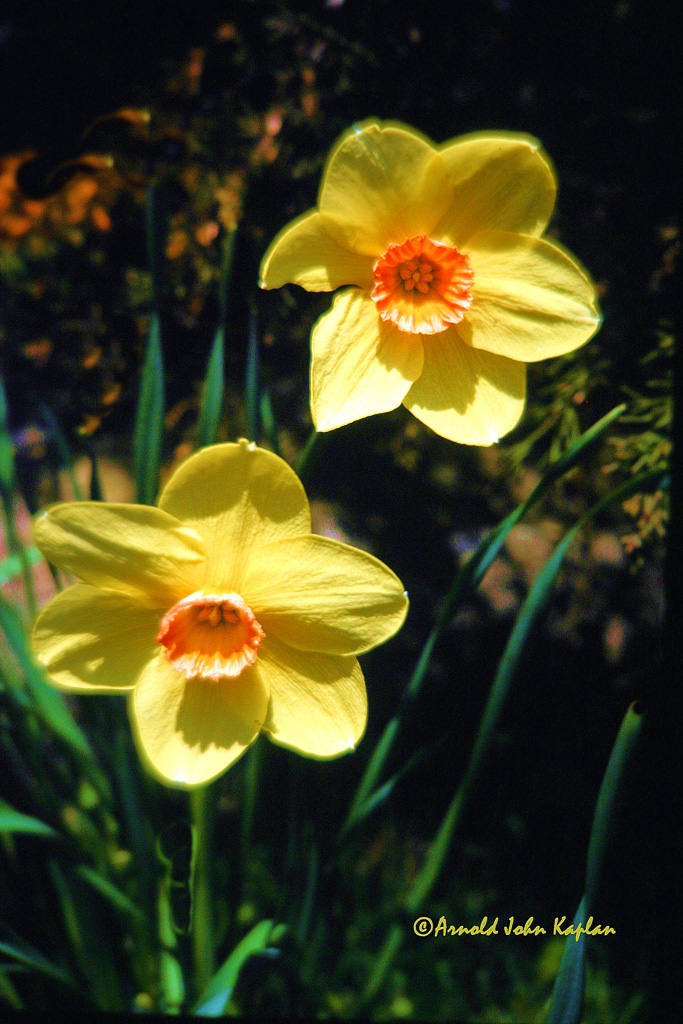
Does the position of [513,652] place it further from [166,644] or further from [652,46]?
[652,46]

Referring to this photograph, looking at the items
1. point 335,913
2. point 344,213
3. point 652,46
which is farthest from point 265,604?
point 652,46

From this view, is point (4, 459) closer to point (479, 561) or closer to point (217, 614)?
point (217, 614)

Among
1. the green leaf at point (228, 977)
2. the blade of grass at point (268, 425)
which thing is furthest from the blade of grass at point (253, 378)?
the green leaf at point (228, 977)

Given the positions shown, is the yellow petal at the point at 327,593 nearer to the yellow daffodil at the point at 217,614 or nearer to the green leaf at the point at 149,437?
the yellow daffodil at the point at 217,614

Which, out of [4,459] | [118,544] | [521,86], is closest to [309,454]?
[118,544]

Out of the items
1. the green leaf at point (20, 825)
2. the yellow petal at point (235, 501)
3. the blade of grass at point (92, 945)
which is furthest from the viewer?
the blade of grass at point (92, 945)

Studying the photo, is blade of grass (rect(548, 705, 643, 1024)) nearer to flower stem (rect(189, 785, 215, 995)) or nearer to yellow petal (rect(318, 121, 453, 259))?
flower stem (rect(189, 785, 215, 995))

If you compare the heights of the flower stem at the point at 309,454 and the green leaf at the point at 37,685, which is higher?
the flower stem at the point at 309,454
